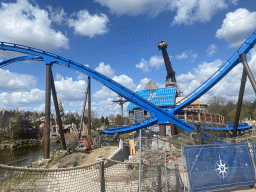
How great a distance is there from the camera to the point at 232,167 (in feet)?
17.2

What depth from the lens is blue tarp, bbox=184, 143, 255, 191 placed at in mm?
4875

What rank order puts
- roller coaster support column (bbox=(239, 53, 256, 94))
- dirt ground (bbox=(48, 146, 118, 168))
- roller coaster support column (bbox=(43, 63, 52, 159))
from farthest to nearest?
roller coaster support column (bbox=(43, 63, 52, 159)), dirt ground (bbox=(48, 146, 118, 168)), roller coaster support column (bbox=(239, 53, 256, 94))

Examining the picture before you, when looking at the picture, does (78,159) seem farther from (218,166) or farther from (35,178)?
(218,166)

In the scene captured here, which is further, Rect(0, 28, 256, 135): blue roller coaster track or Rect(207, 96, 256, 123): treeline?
Rect(207, 96, 256, 123): treeline

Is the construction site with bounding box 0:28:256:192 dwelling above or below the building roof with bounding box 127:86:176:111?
below

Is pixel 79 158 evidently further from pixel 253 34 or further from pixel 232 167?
pixel 253 34

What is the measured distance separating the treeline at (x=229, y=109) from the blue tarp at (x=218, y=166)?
31.5 m

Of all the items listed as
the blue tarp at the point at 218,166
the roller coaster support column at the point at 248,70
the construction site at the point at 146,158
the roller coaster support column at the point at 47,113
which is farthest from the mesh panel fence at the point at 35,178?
the roller coaster support column at the point at 248,70

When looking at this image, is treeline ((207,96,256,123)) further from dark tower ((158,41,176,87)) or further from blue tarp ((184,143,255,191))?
blue tarp ((184,143,255,191))

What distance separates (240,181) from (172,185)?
2044 millimetres

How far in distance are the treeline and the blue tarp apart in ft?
103

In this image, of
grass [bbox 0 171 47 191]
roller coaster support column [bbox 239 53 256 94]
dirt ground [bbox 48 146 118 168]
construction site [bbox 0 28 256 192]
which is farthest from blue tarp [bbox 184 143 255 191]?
dirt ground [bbox 48 146 118 168]

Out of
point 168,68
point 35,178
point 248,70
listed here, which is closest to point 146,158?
point 35,178

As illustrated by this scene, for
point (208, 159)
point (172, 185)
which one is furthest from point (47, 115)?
point (208, 159)
